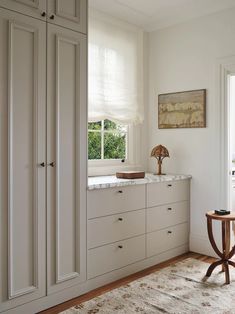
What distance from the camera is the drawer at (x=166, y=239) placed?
3405mm

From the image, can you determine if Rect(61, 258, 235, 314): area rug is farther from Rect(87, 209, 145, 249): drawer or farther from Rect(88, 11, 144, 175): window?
Rect(88, 11, 144, 175): window

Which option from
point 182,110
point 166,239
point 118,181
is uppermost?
point 182,110

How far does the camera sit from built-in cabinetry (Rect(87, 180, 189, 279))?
2.86m

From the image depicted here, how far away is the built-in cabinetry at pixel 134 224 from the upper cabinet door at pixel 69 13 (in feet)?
4.25

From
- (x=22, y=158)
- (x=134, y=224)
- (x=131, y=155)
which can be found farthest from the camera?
(x=131, y=155)

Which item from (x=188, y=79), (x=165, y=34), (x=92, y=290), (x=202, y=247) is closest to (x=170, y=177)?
(x=202, y=247)

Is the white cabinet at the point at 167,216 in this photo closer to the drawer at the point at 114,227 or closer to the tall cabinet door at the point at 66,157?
the drawer at the point at 114,227

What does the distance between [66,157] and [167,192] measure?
4.47 feet

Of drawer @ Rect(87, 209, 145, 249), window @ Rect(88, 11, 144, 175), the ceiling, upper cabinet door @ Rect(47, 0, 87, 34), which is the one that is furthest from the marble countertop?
the ceiling

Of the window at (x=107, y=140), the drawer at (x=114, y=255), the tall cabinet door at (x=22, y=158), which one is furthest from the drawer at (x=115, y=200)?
the window at (x=107, y=140)

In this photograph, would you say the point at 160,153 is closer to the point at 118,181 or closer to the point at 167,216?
the point at 167,216

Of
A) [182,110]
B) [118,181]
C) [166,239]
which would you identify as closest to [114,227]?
[118,181]

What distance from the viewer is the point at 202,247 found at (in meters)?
3.75

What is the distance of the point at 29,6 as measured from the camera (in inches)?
92.6
